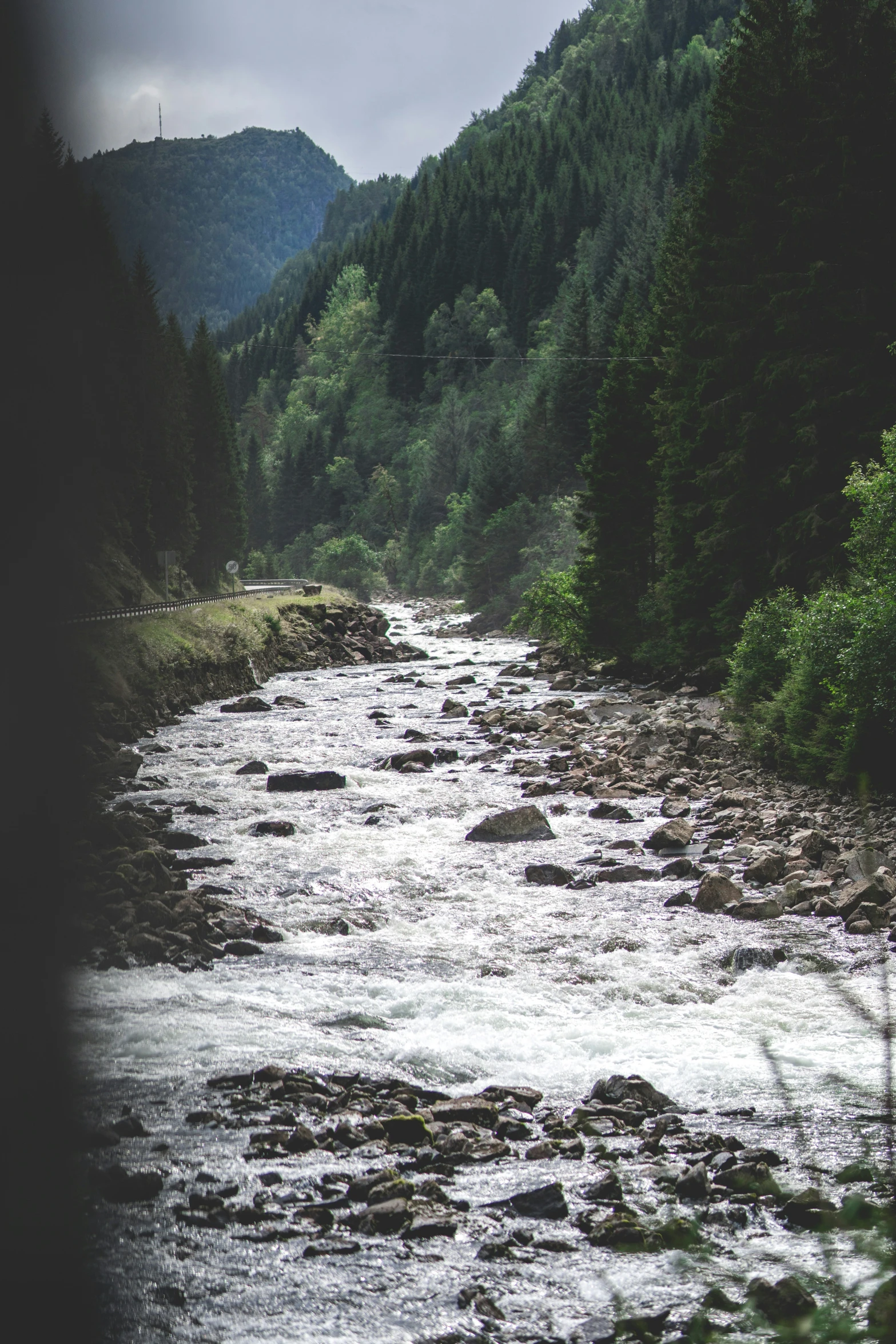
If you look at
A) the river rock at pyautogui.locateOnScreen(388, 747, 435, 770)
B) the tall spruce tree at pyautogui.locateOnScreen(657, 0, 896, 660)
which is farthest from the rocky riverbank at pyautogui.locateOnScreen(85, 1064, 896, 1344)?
the tall spruce tree at pyautogui.locateOnScreen(657, 0, 896, 660)

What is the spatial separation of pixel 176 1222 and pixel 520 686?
114 feet

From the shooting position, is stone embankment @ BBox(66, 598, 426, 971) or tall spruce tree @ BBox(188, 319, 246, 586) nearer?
stone embankment @ BBox(66, 598, 426, 971)

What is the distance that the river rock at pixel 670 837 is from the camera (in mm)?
17281

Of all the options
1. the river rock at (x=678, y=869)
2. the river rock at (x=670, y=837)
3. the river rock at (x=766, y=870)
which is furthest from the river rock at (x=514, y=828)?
the river rock at (x=766, y=870)

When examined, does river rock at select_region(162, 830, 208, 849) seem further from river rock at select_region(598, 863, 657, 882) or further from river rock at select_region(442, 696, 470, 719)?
river rock at select_region(442, 696, 470, 719)

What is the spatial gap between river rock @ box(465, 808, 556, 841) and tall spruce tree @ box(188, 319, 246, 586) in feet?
185

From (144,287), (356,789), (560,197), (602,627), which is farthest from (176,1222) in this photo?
(560,197)

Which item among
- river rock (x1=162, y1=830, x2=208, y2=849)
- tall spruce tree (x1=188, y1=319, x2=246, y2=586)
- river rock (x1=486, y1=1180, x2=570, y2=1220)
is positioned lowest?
river rock (x1=486, y1=1180, x2=570, y2=1220)

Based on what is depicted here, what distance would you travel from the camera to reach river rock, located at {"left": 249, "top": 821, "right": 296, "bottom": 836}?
61.7ft

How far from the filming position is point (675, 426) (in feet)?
121

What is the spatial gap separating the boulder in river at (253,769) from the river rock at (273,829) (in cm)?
550

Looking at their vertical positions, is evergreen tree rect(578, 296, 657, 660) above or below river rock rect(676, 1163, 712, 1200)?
above

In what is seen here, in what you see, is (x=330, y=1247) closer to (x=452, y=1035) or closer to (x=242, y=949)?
(x=452, y=1035)

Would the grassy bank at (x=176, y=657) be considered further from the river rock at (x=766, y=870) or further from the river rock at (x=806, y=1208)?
the river rock at (x=806, y=1208)
